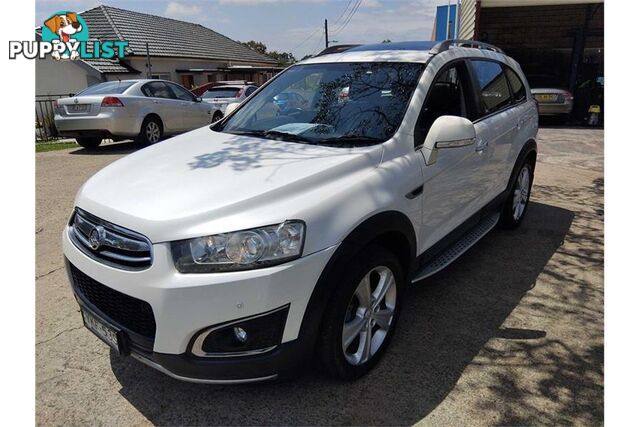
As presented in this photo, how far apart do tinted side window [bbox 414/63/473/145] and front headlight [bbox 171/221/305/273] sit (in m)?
1.36

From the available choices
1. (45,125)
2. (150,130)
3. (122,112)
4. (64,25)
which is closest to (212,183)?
(122,112)

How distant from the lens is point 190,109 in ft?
37.6

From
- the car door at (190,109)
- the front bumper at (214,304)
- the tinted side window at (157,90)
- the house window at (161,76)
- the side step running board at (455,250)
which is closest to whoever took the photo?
the front bumper at (214,304)

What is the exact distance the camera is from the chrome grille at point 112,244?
2.13 metres

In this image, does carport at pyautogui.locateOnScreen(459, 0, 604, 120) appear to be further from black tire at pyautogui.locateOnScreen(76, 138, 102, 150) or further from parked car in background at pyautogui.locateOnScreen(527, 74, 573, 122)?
black tire at pyautogui.locateOnScreen(76, 138, 102, 150)

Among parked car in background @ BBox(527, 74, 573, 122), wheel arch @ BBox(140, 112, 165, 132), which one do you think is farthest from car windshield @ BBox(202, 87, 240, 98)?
parked car in background @ BBox(527, 74, 573, 122)

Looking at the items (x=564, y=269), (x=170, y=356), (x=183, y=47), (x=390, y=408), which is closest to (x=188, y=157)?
(x=170, y=356)

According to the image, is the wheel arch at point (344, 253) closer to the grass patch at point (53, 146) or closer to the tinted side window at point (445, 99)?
the tinted side window at point (445, 99)

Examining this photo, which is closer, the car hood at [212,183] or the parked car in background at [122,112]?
the car hood at [212,183]

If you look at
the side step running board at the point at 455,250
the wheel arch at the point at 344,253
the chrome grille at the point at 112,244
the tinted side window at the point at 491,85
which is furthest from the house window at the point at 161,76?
the wheel arch at the point at 344,253

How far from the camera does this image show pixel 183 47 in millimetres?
29672

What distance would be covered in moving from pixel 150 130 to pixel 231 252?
9223 millimetres

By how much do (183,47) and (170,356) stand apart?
101 feet

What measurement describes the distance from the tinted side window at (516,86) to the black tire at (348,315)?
2952 millimetres
